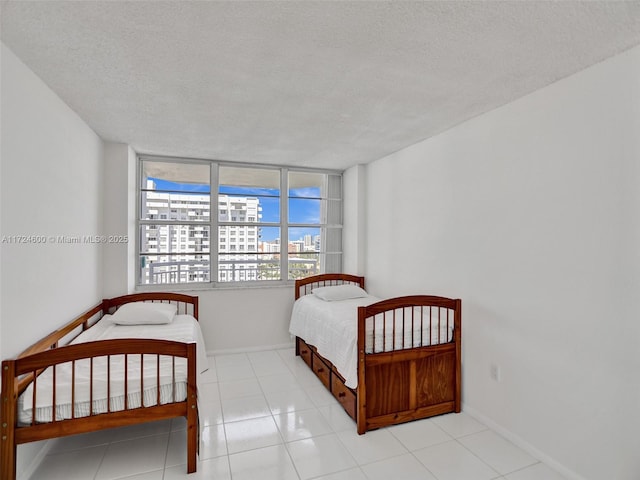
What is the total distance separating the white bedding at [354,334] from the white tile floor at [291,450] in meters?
0.45

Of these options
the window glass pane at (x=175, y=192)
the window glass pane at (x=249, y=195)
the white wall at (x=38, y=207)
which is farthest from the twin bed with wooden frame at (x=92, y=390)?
the window glass pane at (x=249, y=195)

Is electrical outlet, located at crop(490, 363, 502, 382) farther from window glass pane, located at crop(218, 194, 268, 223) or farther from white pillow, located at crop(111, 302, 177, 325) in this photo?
window glass pane, located at crop(218, 194, 268, 223)

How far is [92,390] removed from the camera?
1.94 meters

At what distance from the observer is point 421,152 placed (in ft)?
11.2

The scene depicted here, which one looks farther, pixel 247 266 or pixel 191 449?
pixel 247 266

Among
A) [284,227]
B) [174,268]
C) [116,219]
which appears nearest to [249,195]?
[284,227]

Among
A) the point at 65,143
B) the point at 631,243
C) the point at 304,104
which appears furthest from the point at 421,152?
the point at 65,143

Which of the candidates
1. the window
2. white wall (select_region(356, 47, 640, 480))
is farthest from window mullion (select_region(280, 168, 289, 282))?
white wall (select_region(356, 47, 640, 480))

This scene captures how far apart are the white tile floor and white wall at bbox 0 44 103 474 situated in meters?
0.43

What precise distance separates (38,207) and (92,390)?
1201 millimetres

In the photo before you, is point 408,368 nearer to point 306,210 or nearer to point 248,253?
point 248,253

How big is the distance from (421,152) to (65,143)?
3.10m

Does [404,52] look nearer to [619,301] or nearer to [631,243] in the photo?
[631,243]

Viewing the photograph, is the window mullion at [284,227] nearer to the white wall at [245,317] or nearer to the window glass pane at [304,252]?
the window glass pane at [304,252]
